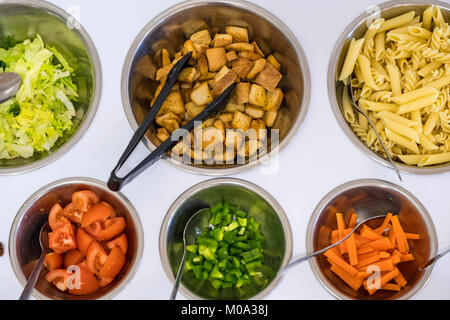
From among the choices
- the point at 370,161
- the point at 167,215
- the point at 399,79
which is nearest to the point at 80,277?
the point at 167,215

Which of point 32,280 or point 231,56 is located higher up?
point 231,56

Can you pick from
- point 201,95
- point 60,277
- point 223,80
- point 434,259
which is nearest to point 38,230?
point 60,277

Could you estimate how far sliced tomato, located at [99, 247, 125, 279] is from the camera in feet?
5.55

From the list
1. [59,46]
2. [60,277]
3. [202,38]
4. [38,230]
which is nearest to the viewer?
[60,277]

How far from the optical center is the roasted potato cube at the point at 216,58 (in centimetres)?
189

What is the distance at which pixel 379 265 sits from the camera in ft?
5.67

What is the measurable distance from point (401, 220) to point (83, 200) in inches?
48.7

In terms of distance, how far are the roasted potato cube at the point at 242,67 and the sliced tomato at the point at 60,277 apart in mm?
1012

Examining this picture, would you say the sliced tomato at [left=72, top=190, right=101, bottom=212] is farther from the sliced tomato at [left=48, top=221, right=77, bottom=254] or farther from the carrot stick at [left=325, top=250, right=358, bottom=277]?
the carrot stick at [left=325, top=250, right=358, bottom=277]

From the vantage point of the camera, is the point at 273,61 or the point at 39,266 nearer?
the point at 39,266

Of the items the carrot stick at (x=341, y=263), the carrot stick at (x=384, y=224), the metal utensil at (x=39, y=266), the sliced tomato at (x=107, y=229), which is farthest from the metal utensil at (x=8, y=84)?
the carrot stick at (x=384, y=224)

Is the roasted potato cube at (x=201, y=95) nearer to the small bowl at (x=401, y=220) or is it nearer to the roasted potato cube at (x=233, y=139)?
the roasted potato cube at (x=233, y=139)

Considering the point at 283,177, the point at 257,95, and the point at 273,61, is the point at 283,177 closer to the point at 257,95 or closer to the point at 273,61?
the point at 257,95

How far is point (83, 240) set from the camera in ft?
5.67
